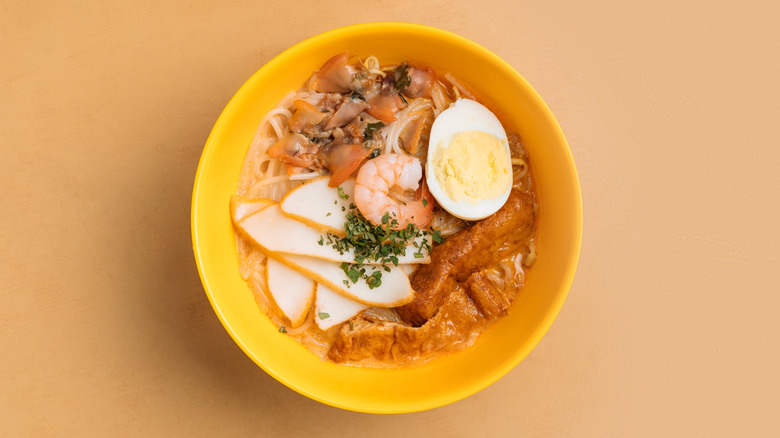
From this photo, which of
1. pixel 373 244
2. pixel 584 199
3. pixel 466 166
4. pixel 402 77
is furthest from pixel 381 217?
pixel 584 199

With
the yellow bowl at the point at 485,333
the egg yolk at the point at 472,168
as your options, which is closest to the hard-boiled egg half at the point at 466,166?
the egg yolk at the point at 472,168

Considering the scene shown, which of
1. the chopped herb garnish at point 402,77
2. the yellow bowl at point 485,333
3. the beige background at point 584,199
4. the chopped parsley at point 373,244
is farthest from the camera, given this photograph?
the beige background at point 584,199

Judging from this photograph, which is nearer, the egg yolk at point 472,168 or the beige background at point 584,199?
the egg yolk at point 472,168

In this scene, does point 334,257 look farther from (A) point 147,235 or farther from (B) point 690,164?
(B) point 690,164

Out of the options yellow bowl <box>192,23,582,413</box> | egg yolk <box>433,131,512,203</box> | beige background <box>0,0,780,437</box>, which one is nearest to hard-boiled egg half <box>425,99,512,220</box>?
egg yolk <box>433,131,512,203</box>

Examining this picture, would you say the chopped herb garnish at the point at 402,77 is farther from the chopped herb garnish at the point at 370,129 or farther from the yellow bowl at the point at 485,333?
the chopped herb garnish at the point at 370,129

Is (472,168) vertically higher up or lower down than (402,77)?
lower down

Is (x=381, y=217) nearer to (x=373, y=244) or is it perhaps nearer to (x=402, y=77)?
(x=373, y=244)

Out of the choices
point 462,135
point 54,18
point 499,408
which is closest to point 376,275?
point 462,135

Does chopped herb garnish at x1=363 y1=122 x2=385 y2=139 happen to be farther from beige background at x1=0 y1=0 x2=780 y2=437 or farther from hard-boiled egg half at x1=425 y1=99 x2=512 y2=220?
beige background at x1=0 y1=0 x2=780 y2=437
